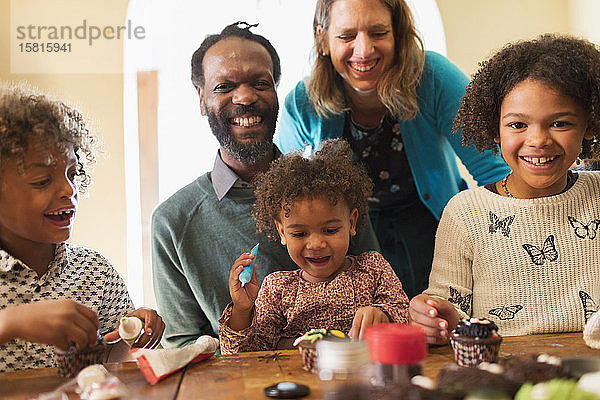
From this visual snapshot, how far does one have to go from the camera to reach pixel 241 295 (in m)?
1.60

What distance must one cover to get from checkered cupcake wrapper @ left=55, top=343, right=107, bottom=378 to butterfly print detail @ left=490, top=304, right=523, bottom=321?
38.3 inches

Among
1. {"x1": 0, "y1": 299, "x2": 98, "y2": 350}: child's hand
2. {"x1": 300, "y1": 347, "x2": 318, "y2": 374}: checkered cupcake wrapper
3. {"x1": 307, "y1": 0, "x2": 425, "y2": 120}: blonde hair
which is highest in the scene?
{"x1": 307, "y1": 0, "x2": 425, "y2": 120}: blonde hair

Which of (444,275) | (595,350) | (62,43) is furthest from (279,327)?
(62,43)

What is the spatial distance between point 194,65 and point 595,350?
4.63 feet

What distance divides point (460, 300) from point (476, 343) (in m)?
0.48

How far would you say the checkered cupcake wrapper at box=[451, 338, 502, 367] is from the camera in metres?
1.12

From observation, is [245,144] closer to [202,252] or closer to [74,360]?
[202,252]

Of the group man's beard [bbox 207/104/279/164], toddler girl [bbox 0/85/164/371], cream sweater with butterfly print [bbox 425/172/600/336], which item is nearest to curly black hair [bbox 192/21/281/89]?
man's beard [bbox 207/104/279/164]

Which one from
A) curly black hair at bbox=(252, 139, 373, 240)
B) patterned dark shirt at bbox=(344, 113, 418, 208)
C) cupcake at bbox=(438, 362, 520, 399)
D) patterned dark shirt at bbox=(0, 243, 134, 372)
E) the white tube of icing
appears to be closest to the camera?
cupcake at bbox=(438, 362, 520, 399)

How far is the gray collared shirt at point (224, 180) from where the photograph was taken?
191 centimetres

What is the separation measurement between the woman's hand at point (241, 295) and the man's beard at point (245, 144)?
1.38 feet

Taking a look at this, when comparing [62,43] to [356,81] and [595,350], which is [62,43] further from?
[595,350]

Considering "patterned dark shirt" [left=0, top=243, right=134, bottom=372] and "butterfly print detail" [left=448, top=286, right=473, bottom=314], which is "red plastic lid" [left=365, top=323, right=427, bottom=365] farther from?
"patterned dark shirt" [left=0, top=243, right=134, bottom=372]

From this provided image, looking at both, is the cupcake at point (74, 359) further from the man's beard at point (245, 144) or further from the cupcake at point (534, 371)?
the man's beard at point (245, 144)
